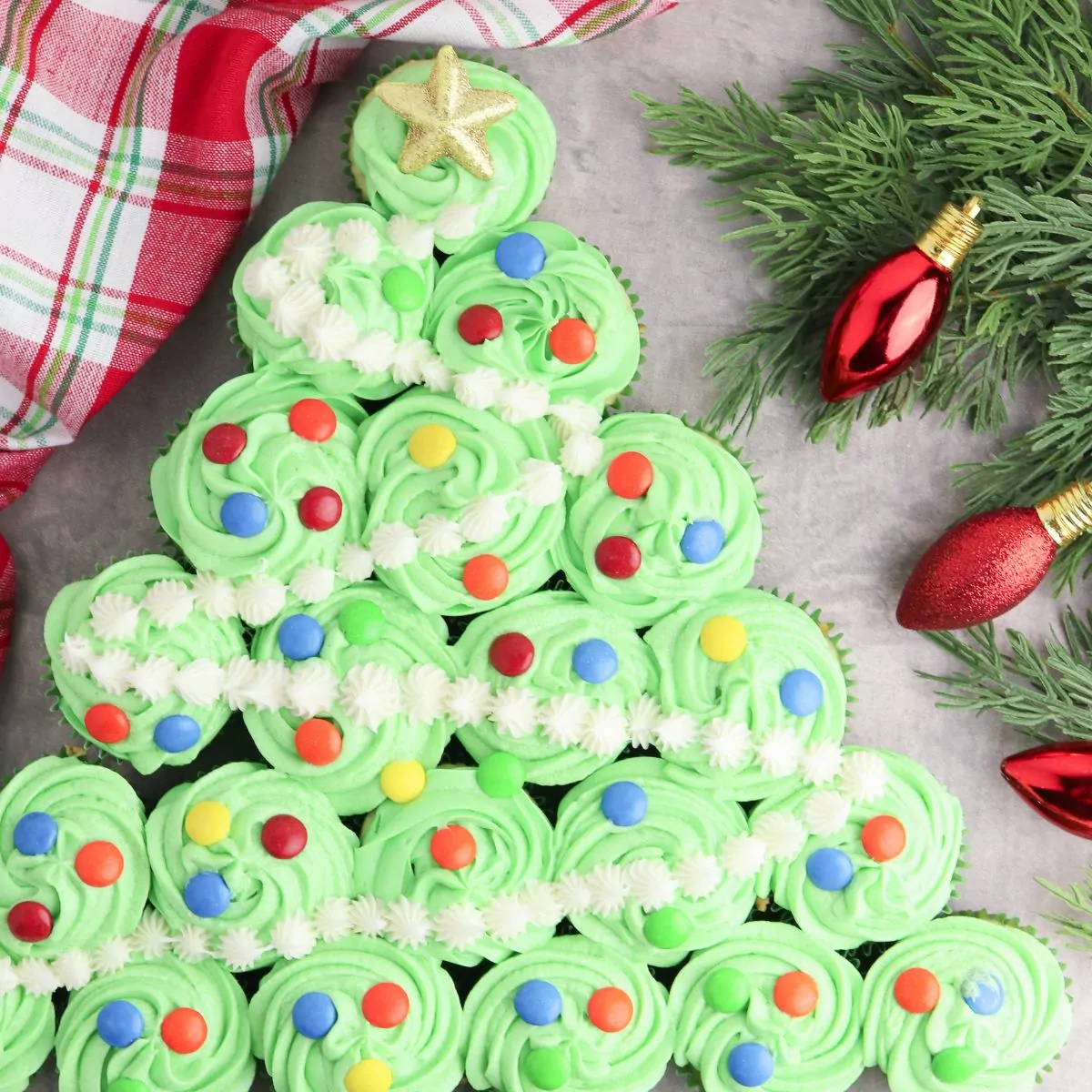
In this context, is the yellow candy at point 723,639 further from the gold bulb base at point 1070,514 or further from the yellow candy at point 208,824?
the yellow candy at point 208,824

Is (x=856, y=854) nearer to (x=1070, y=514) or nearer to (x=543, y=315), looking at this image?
(x=1070, y=514)

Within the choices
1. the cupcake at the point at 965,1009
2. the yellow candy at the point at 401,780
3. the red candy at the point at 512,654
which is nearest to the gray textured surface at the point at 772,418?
the cupcake at the point at 965,1009

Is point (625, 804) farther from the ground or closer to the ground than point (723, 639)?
closer to the ground

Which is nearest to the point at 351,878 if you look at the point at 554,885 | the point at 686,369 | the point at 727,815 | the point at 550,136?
the point at 554,885

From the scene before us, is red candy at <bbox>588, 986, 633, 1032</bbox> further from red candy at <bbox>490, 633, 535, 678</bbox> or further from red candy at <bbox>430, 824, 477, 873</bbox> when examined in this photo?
red candy at <bbox>490, 633, 535, 678</bbox>

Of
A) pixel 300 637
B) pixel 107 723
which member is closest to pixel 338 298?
pixel 300 637

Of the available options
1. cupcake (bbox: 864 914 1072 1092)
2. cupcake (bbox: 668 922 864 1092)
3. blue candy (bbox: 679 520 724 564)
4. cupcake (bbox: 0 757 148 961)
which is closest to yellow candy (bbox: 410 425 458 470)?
blue candy (bbox: 679 520 724 564)
